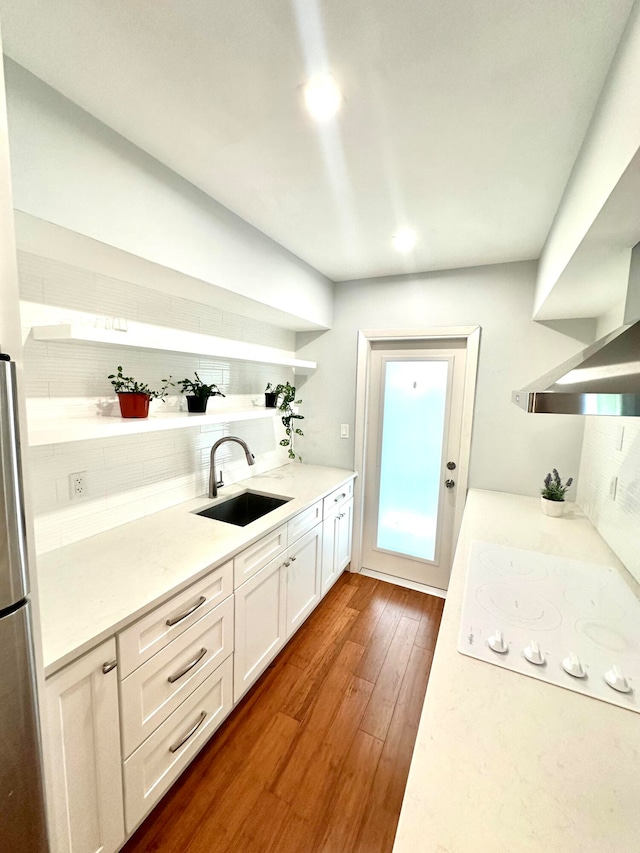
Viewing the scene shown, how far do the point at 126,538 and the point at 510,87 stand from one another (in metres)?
2.08

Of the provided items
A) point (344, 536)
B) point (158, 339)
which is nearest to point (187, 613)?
point (158, 339)

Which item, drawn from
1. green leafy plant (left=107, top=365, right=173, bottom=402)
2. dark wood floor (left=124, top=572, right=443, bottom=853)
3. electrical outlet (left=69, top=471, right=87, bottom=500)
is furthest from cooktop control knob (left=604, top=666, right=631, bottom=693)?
electrical outlet (left=69, top=471, right=87, bottom=500)

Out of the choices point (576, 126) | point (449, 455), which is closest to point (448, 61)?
point (576, 126)

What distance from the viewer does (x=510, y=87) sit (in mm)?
949

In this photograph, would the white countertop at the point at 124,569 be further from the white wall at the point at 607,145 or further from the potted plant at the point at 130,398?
the white wall at the point at 607,145

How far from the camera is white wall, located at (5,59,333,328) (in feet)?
3.15

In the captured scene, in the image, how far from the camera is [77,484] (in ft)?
4.74

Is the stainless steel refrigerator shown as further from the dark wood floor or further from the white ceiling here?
the white ceiling

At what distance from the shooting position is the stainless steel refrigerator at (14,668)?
0.62m

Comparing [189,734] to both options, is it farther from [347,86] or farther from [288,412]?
[347,86]

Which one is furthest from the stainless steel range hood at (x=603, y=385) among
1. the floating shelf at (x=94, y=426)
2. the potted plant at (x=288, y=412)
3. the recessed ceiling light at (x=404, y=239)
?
the potted plant at (x=288, y=412)

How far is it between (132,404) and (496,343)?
88.8 inches

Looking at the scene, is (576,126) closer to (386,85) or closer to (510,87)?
(510,87)

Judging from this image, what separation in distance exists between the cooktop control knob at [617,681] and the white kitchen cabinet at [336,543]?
1637mm
